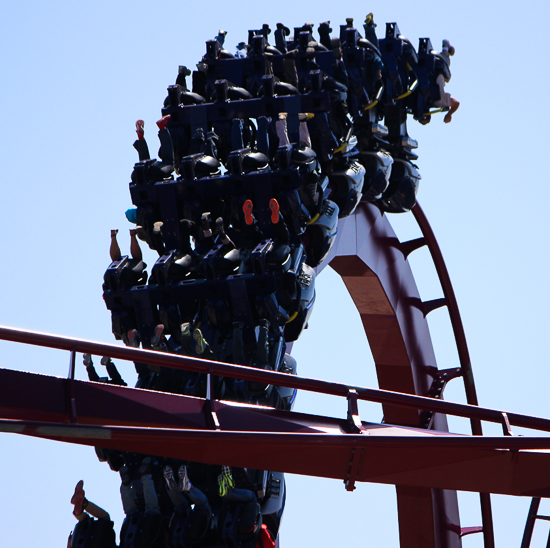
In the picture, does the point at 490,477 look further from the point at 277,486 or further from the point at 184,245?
the point at 184,245

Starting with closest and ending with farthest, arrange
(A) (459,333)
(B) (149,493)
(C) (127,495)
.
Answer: (B) (149,493) < (C) (127,495) < (A) (459,333)

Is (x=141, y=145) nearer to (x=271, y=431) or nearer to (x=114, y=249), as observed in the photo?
(x=114, y=249)

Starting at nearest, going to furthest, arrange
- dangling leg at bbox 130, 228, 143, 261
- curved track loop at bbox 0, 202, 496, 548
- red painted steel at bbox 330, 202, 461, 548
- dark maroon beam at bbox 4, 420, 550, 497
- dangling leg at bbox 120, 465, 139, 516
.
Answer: dark maroon beam at bbox 4, 420, 550, 497 < dangling leg at bbox 120, 465, 139, 516 < dangling leg at bbox 130, 228, 143, 261 < curved track loop at bbox 0, 202, 496, 548 < red painted steel at bbox 330, 202, 461, 548

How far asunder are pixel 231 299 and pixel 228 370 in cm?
262

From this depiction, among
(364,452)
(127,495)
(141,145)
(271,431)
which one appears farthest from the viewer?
(141,145)

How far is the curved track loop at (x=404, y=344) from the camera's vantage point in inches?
522

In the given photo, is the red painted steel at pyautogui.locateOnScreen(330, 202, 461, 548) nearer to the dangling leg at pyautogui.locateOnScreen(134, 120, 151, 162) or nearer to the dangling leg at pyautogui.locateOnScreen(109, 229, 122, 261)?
the dangling leg at pyautogui.locateOnScreen(134, 120, 151, 162)

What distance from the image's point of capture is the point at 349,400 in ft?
20.5

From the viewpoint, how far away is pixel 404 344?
45.1 ft

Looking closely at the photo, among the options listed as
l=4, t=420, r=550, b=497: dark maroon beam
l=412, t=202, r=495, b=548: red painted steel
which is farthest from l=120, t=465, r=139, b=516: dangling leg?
l=412, t=202, r=495, b=548: red painted steel

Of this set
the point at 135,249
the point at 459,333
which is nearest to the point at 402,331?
the point at 459,333

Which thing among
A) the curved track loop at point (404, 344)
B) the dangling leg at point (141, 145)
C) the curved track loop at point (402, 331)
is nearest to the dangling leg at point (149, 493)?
the dangling leg at point (141, 145)

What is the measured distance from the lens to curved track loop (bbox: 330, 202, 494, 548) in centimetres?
1327

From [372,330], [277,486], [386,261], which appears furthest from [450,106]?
[277,486]
